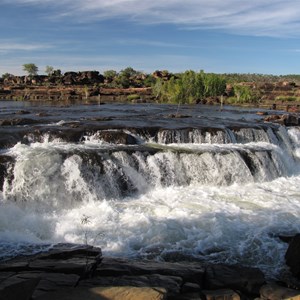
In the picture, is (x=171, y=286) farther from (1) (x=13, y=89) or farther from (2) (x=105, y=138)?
(1) (x=13, y=89)

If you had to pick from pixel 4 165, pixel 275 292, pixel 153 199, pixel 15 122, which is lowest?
pixel 153 199

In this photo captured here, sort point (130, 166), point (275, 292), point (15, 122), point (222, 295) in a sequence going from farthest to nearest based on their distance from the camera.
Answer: point (15, 122), point (130, 166), point (275, 292), point (222, 295)

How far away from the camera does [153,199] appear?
14453 millimetres

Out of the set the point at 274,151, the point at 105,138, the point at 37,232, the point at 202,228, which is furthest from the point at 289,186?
the point at 37,232

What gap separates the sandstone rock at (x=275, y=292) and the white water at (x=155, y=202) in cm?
132

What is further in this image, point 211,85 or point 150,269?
point 211,85

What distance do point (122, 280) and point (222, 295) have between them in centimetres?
177

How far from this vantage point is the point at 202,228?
37.6ft

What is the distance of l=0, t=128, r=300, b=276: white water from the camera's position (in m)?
10.3

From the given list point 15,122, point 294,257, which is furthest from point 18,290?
point 15,122

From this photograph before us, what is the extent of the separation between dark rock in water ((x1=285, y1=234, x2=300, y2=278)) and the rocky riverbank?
0.03 m

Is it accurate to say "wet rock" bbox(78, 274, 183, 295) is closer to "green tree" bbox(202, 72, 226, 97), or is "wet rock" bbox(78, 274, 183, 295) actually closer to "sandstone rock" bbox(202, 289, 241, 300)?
"sandstone rock" bbox(202, 289, 241, 300)

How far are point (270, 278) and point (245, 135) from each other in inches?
560

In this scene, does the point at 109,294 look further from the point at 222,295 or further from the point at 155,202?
the point at 155,202
